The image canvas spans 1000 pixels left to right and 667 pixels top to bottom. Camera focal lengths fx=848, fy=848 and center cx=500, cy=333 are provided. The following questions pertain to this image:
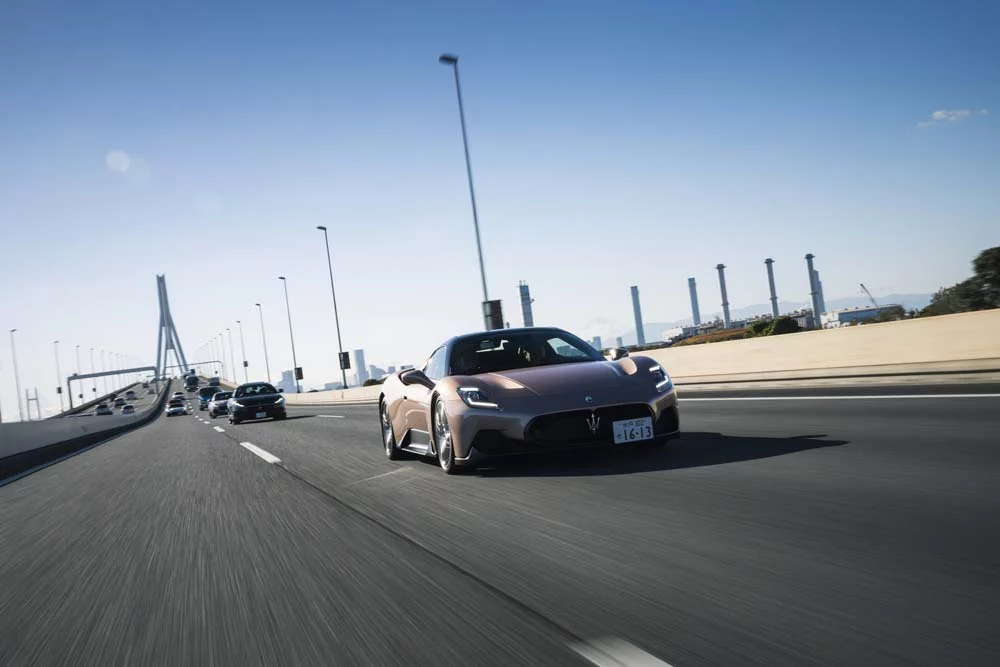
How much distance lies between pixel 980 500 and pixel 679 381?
13390 millimetres

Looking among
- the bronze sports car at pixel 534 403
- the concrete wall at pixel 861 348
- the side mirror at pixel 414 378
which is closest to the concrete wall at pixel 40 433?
the side mirror at pixel 414 378

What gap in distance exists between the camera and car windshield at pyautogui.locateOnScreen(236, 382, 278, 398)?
2706cm

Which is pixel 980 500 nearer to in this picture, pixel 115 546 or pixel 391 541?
pixel 391 541

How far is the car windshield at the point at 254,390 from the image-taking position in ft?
→ 88.8

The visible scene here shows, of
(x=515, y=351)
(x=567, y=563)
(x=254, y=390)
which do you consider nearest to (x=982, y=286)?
(x=515, y=351)

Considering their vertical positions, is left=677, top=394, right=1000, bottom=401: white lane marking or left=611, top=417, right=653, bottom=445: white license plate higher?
left=611, top=417, right=653, bottom=445: white license plate

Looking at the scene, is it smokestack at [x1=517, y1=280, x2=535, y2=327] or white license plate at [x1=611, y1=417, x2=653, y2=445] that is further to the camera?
smokestack at [x1=517, y1=280, x2=535, y2=327]

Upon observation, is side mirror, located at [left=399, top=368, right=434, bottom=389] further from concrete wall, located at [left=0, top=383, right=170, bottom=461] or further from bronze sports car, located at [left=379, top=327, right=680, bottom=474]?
concrete wall, located at [left=0, top=383, right=170, bottom=461]

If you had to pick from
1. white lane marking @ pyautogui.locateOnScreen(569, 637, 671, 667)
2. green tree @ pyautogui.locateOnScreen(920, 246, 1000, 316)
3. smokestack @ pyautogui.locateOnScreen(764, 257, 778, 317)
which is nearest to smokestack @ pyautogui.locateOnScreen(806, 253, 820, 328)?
smokestack @ pyautogui.locateOnScreen(764, 257, 778, 317)

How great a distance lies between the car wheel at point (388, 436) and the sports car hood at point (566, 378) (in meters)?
2.41

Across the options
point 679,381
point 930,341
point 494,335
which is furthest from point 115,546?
point 679,381

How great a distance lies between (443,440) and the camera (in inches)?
300

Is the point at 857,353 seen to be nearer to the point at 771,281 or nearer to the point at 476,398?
the point at 476,398

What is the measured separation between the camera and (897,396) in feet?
33.2
